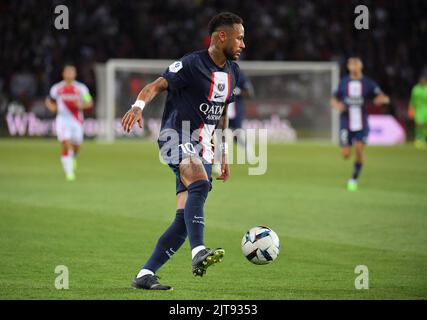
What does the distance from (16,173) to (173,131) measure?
11451 mm

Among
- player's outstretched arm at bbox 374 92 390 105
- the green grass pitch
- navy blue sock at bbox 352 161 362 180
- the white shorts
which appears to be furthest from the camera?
the white shorts

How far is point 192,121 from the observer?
7.35 meters

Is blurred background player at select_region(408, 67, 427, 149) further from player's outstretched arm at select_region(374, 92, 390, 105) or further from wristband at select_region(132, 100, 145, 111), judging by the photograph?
wristband at select_region(132, 100, 145, 111)

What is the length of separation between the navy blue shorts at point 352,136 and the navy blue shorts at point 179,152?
9.70 metres

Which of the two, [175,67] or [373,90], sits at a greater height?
[373,90]

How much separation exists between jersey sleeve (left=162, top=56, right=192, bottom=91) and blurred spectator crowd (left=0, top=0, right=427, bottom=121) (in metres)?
23.3

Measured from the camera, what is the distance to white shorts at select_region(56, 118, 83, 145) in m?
17.4

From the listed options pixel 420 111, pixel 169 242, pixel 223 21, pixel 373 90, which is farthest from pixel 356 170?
pixel 420 111

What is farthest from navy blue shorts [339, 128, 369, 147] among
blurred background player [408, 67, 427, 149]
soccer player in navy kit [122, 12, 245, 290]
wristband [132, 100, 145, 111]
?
blurred background player [408, 67, 427, 149]

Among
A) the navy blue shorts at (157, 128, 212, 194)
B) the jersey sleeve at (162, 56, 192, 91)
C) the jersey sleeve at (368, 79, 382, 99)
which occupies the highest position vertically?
the jersey sleeve at (368, 79, 382, 99)

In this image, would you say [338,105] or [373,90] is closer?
[373,90]

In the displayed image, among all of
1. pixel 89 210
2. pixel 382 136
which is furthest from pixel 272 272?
pixel 382 136

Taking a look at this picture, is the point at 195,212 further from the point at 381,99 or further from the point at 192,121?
the point at 381,99

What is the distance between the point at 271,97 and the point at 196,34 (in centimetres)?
497
